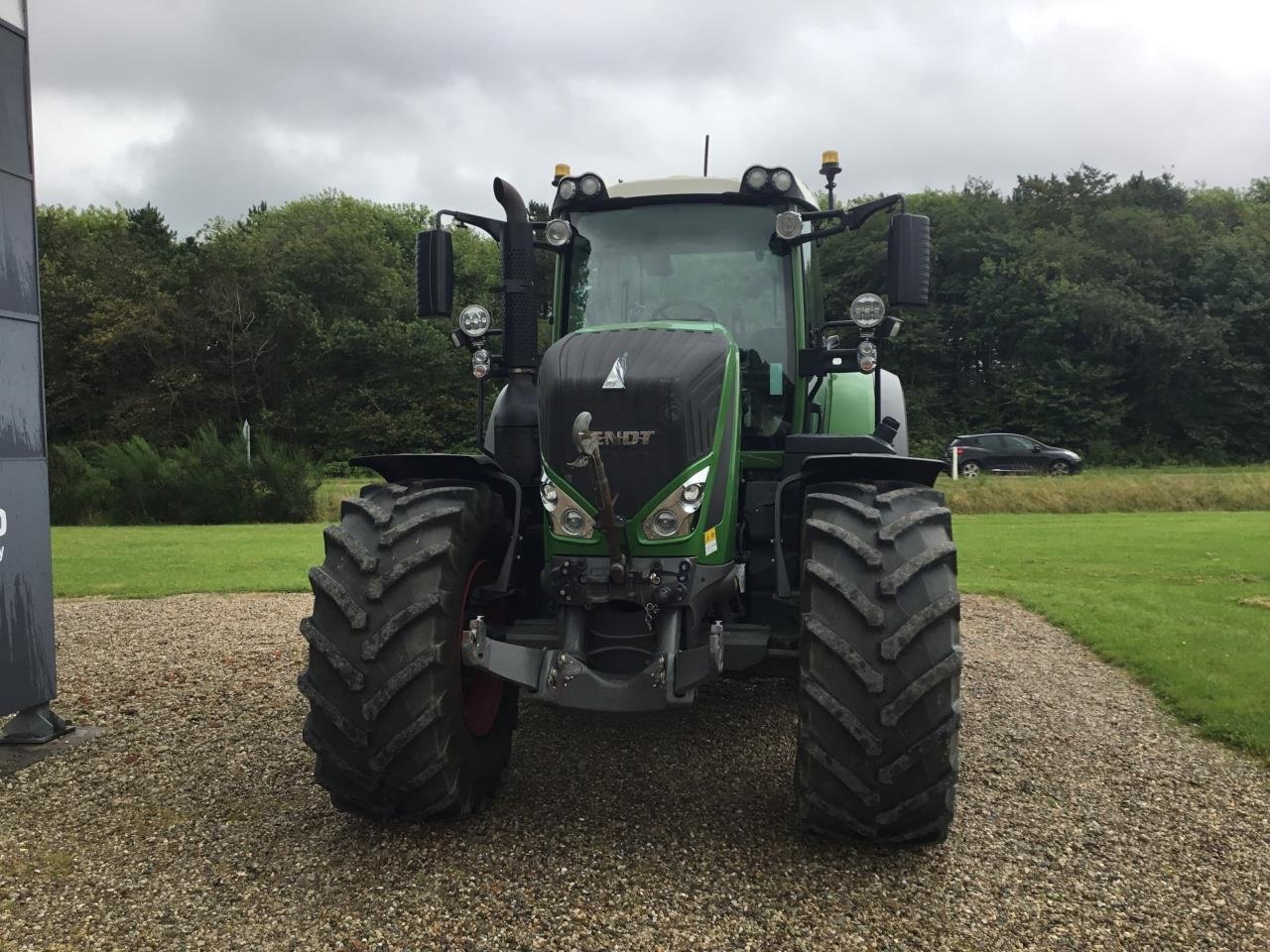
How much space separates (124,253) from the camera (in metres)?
38.7

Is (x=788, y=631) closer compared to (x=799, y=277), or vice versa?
(x=788, y=631)

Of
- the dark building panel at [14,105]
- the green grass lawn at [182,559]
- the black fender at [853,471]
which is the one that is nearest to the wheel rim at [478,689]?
the black fender at [853,471]

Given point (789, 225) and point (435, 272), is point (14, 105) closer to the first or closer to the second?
point (435, 272)

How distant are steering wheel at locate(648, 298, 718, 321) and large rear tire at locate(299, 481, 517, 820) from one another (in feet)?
5.11

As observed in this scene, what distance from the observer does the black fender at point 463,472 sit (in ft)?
13.2

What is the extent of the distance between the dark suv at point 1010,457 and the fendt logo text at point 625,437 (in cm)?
2621

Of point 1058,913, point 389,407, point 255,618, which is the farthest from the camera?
point 389,407

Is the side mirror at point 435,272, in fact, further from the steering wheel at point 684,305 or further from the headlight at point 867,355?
the headlight at point 867,355

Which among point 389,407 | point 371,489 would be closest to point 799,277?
point 371,489

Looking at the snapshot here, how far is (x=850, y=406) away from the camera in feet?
19.9

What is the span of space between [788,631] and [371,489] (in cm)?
180

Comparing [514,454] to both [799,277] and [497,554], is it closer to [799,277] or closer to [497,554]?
[497,554]

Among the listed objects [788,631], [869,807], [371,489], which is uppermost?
[371,489]

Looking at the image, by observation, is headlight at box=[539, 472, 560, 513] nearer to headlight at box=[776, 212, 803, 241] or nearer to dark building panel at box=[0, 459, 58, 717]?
headlight at box=[776, 212, 803, 241]
